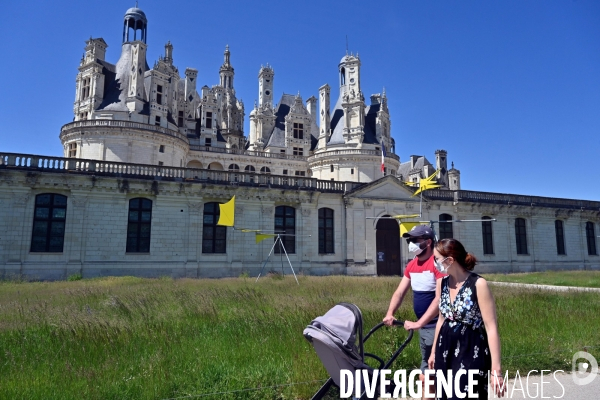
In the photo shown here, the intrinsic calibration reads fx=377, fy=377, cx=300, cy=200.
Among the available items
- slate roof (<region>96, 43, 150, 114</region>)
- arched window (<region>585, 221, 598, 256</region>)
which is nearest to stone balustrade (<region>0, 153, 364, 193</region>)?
slate roof (<region>96, 43, 150, 114</region>)

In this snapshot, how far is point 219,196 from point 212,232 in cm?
222

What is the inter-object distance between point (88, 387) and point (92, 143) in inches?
1167

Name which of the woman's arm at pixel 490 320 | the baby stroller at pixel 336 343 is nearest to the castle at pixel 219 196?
the baby stroller at pixel 336 343

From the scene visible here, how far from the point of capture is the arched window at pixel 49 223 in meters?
19.2

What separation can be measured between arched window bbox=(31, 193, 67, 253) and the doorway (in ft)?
62.3

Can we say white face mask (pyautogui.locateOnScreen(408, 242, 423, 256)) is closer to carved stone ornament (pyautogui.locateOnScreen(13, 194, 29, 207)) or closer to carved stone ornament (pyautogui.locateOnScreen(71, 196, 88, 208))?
carved stone ornament (pyautogui.locateOnScreen(71, 196, 88, 208))

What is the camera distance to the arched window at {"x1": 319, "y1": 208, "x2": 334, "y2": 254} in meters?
25.2

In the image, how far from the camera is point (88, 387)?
4.71 meters

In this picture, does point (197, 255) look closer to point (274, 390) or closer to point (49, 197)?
point (49, 197)

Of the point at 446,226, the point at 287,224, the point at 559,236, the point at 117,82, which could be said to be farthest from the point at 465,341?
the point at 117,82

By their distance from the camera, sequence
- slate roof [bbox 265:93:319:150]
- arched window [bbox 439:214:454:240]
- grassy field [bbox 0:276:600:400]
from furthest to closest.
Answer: slate roof [bbox 265:93:319:150] < arched window [bbox 439:214:454:240] < grassy field [bbox 0:276:600:400]

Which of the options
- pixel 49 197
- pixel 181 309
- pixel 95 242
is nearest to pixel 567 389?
pixel 181 309

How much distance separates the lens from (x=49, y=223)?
19469 mm

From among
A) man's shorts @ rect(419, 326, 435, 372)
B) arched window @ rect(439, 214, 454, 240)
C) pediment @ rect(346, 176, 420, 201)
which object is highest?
pediment @ rect(346, 176, 420, 201)
